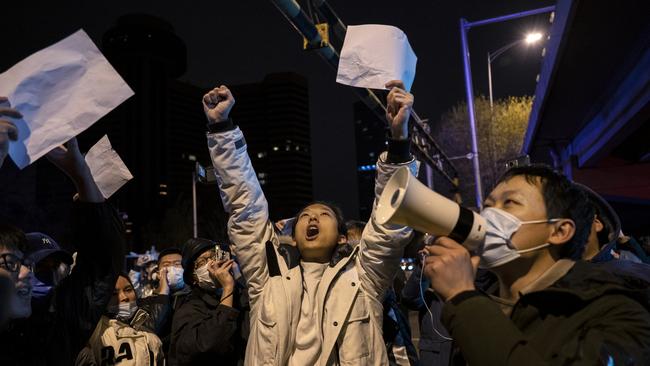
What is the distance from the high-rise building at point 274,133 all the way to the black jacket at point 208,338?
80996 mm

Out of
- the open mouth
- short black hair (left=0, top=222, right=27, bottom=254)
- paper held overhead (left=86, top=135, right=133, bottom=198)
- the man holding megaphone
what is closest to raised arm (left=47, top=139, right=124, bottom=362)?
paper held overhead (left=86, top=135, right=133, bottom=198)

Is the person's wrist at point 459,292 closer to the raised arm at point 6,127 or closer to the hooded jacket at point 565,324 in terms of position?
the hooded jacket at point 565,324

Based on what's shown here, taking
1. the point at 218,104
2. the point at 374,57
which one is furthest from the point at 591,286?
the point at 218,104

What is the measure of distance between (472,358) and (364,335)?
49.6 inches

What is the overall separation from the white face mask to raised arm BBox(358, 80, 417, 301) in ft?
3.04

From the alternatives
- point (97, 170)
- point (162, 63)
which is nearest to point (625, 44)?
point (97, 170)

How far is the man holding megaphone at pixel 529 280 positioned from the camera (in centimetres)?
155

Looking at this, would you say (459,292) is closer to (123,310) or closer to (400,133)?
(400,133)

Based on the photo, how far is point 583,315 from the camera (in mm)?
1657

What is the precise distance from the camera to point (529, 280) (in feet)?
6.34

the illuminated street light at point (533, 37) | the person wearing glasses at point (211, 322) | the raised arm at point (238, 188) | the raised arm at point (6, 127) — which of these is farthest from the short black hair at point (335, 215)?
the illuminated street light at point (533, 37)

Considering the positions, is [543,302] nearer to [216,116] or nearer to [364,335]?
[364,335]

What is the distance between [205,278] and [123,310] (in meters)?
0.63

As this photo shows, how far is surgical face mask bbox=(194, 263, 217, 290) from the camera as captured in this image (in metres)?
3.94
